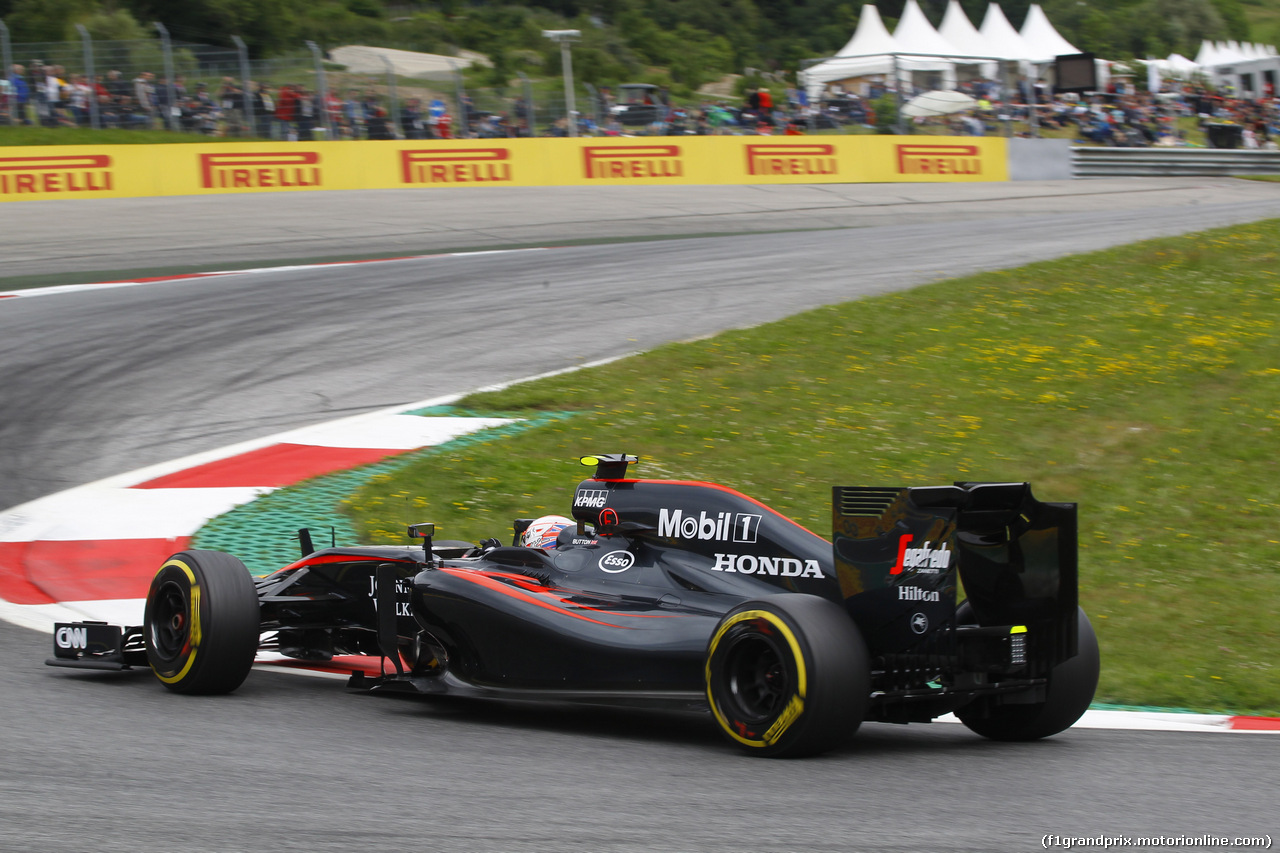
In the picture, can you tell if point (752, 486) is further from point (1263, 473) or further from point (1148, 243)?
point (1148, 243)

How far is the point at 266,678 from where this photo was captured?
6.23 metres

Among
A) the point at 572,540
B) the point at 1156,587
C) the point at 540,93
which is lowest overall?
the point at 1156,587

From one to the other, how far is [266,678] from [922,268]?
12290mm

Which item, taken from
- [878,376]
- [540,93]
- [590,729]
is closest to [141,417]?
[878,376]

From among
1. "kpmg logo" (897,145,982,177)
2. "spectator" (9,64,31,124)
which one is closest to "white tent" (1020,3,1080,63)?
"kpmg logo" (897,145,982,177)

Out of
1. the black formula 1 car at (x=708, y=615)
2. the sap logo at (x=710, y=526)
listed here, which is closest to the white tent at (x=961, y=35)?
the black formula 1 car at (x=708, y=615)

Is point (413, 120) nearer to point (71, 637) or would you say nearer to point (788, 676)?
point (71, 637)

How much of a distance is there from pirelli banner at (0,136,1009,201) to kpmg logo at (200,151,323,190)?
2 cm

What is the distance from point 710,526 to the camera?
5.18 m

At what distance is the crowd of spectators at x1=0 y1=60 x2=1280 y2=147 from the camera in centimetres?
2438

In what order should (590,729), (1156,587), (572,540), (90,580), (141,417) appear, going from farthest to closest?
(141,417), (90,580), (1156,587), (572,540), (590,729)

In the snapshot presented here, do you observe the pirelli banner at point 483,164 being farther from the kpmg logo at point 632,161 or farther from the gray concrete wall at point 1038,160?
the gray concrete wall at point 1038,160

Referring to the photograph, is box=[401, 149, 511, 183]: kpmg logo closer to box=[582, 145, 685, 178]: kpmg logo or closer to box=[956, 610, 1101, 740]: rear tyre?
box=[582, 145, 685, 178]: kpmg logo

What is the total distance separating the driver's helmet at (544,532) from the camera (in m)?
5.83
